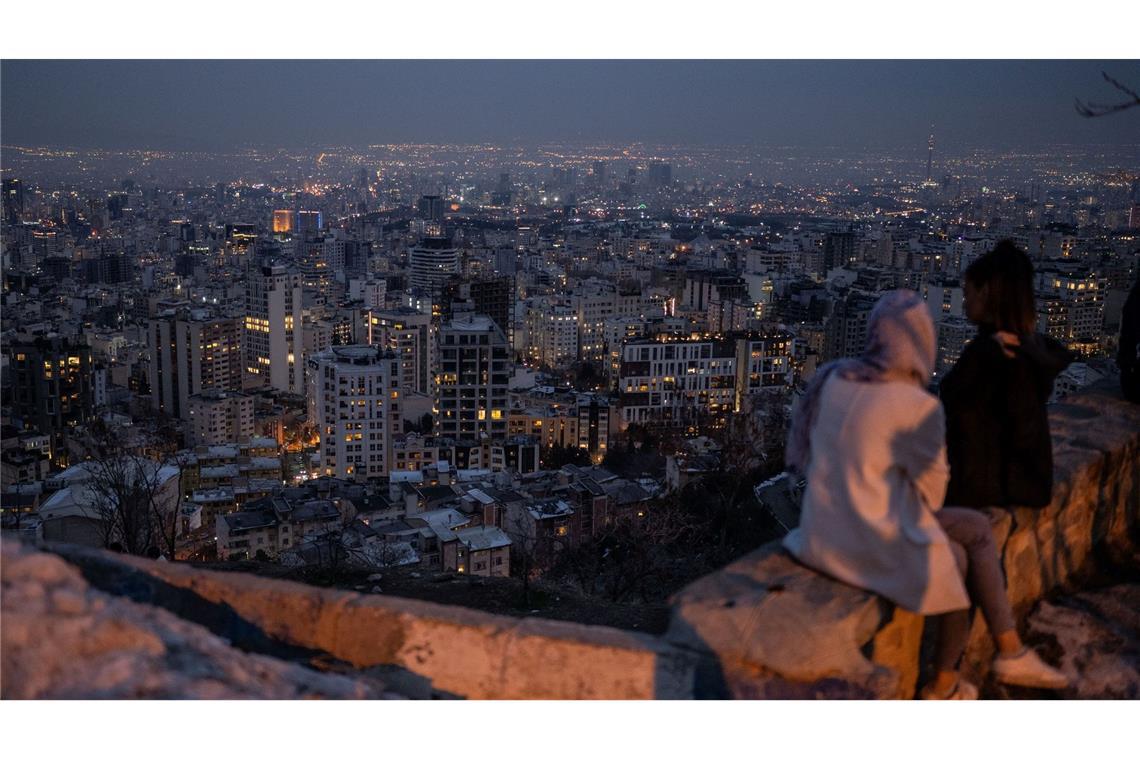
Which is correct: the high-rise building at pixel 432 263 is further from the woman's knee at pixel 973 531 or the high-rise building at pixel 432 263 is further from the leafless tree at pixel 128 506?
the woman's knee at pixel 973 531

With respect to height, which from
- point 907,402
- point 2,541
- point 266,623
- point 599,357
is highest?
point 907,402

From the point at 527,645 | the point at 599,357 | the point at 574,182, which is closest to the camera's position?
the point at 527,645

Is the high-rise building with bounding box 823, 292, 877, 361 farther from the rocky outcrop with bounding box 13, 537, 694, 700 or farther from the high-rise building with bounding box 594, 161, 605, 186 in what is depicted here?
the high-rise building with bounding box 594, 161, 605, 186

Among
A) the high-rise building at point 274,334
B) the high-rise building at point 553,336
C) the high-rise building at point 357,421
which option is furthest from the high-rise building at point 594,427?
the high-rise building at point 274,334

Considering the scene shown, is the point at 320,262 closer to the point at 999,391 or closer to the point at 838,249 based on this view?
the point at 838,249

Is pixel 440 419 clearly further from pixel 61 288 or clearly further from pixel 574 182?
pixel 574 182

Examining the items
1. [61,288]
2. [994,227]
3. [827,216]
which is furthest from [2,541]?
[827,216]
